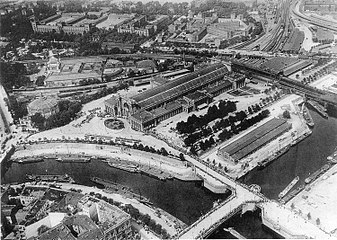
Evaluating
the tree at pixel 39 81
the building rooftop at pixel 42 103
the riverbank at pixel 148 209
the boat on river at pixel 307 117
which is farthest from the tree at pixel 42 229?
the tree at pixel 39 81

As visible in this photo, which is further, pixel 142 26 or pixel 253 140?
pixel 142 26

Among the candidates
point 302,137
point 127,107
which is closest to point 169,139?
point 127,107

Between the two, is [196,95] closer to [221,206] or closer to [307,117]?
[307,117]

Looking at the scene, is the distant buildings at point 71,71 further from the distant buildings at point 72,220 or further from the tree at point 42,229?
the tree at point 42,229

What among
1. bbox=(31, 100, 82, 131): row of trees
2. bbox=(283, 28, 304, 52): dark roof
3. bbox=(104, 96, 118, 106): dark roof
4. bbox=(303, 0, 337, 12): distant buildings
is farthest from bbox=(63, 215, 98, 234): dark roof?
bbox=(303, 0, 337, 12): distant buildings

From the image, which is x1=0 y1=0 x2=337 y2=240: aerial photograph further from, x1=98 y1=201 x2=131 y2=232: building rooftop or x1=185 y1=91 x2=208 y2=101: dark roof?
x1=185 y1=91 x2=208 y2=101: dark roof

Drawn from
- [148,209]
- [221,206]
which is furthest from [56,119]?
[221,206]
